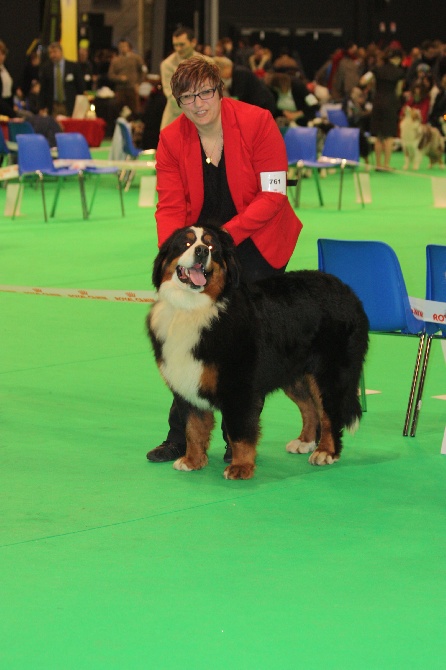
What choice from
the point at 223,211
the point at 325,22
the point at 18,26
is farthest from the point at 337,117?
the point at 223,211

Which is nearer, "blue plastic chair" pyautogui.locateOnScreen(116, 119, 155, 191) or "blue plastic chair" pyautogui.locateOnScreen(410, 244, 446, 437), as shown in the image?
"blue plastic chair" pyautogui.locateOnScreen(410, 244, 446, 437)

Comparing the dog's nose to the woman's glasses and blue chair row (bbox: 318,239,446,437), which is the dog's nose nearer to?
the woman's glasses

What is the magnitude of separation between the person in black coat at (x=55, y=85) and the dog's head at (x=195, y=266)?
14.4 m

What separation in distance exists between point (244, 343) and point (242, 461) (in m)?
0.48

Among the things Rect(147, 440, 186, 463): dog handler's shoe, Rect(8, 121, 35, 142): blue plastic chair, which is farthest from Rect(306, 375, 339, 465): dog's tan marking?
Rect(8, 121, 35, 142): blue plastic chair

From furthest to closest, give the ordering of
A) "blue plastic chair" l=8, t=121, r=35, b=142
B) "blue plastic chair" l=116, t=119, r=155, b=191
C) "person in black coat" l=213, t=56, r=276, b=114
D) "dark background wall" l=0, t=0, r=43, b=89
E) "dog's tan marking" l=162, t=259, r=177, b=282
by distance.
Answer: "dark background wall" l=0, t=0, r=43, b=89 < "blue plastic chair" l=8, t=121, r=35, b=142 < "blue plastic chair" l=116, t=119, r=155, b=191 < "person in black coat" l=213, t=56, r=276, b=114 < "dog's tan marking" l=162, t=259, r=177, b=282

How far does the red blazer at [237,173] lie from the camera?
4.79 metres

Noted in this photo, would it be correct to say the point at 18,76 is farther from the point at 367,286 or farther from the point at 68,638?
the point at 68,638

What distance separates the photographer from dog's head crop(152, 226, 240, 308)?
4.32m

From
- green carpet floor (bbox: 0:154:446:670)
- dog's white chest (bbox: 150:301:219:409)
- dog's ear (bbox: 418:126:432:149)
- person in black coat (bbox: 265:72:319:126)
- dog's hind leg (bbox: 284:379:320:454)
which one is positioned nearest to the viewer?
green carpet floor (bbox: 0:154:446:670)

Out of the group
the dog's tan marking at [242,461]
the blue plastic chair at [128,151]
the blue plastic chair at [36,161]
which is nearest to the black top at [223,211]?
the dog's tan marking at [242,461]

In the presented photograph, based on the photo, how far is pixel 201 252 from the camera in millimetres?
4281

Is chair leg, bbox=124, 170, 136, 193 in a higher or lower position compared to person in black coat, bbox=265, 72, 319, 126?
lower

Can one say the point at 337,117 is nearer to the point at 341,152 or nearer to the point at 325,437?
the point at 341,152
